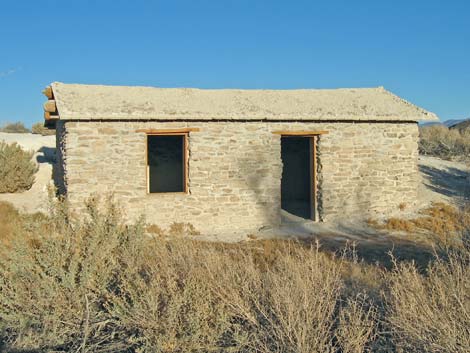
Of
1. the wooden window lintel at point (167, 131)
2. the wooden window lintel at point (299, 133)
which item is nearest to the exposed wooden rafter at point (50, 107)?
the wooden window lintel at point (167, 131)

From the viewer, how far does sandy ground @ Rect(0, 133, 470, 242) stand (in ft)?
36.4

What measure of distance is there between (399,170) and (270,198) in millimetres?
3824

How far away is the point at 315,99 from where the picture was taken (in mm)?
13258

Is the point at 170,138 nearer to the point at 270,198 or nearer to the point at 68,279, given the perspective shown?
the point at 270,198

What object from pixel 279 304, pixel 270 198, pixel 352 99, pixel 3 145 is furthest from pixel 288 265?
pixel 3 145

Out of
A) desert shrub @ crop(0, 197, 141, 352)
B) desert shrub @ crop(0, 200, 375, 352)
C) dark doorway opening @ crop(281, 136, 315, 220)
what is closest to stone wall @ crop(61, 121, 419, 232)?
dark doorway opening @ crop(281, 136, 315, 220)

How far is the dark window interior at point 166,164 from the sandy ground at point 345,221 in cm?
302

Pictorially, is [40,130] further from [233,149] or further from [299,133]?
[299,133]

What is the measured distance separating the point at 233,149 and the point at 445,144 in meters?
16.2

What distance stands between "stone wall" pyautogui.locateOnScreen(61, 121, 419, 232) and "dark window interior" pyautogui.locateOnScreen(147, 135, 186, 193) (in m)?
3.54

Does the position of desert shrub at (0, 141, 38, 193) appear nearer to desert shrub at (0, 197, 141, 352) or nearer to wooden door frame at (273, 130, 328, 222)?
wooden door frame at (273, 130, 328, 222)

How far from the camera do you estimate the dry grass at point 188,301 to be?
3742mm

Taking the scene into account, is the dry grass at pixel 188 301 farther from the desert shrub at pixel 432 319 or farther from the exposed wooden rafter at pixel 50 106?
the exposed wooden rafter at pixel 50 106

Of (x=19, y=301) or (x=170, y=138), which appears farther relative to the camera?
(x=170, y=138)
